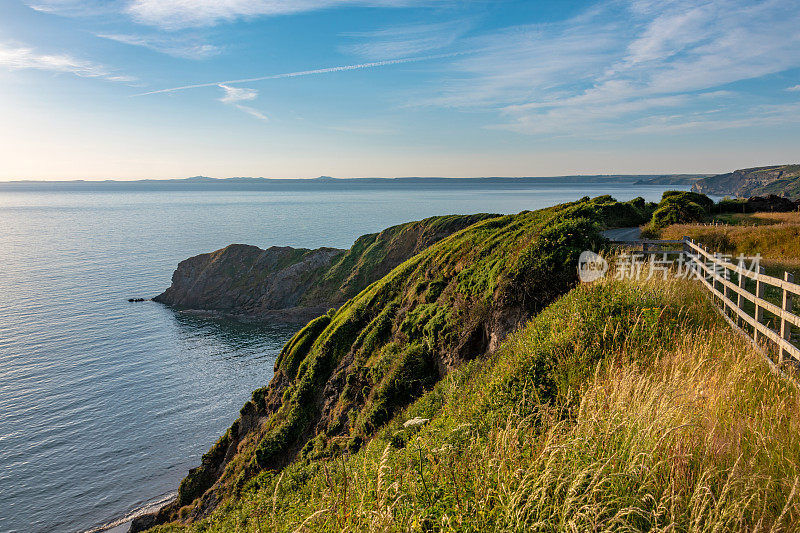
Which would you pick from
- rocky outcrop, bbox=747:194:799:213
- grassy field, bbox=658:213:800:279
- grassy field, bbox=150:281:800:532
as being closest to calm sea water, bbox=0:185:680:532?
grassy field, bbox=150:281:800:532

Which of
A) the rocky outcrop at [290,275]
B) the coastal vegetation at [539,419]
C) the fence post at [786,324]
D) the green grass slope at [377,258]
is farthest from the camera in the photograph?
the rocky outcrop at [290,275]

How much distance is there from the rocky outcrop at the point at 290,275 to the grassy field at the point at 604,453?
5832 centimetres

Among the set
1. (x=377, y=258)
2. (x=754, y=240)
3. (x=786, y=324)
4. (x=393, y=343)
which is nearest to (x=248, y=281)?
(x=377, y=258)

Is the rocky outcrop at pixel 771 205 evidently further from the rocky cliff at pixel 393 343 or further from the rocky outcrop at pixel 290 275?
the rocky cliff at pixel 393 343

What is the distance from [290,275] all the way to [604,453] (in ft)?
242

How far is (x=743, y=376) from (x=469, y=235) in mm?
18767

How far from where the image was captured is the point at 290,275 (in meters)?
75.8

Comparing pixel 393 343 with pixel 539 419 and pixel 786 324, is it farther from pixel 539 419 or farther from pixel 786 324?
pixel 786 324

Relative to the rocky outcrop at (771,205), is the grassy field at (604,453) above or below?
below

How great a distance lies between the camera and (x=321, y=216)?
7372 inches

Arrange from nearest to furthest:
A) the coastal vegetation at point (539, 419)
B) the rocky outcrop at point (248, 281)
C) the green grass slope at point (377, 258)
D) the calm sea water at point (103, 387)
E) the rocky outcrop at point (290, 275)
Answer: the coastal vegetation at point (539, 419) < the calm sea water at point (103, 387) < the green grass slope at point (377, 258) < the rocky outcrop at point (290, 275) < the rocky outcrop at point (248, 281)

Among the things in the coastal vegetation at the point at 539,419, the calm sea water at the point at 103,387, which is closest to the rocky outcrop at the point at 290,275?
the calm sea water at the point at 103,387

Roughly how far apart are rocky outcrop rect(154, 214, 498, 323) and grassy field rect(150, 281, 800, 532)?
58.3 meters

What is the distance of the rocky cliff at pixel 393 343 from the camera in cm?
1551
